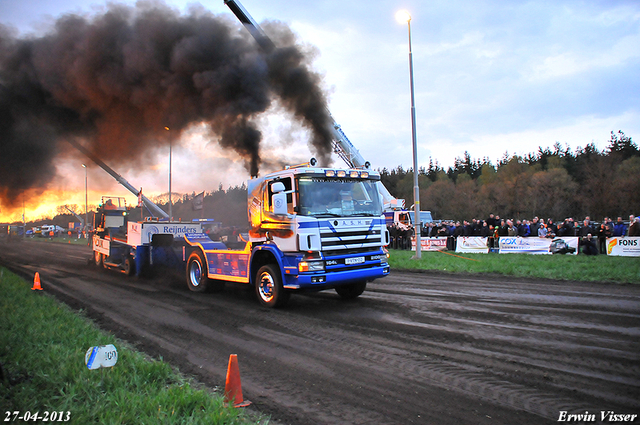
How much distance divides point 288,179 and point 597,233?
16874 millimetres

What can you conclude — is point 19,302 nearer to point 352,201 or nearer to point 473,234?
point 352,201

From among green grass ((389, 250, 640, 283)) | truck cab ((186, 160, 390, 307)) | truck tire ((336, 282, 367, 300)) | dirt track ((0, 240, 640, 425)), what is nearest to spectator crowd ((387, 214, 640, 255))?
green grass ((389, 250, 640, 283))

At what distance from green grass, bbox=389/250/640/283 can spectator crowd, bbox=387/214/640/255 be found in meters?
2.04

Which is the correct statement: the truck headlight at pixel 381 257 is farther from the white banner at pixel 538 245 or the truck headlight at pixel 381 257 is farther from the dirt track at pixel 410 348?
the white banner at pixel 538 245

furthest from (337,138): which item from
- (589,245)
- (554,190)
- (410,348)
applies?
(554,190)

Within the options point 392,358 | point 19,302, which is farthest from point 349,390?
point 19,302

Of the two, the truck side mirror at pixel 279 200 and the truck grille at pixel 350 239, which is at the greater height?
the truck side mirror at pixel 279 200

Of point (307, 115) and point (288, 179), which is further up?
point (307, 115)

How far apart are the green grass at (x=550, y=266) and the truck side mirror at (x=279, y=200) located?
873 cm

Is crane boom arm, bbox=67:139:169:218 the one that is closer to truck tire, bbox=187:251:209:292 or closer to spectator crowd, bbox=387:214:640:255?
truck tire, bbox=187:251:209:292

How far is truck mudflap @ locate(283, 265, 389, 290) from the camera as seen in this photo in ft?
24.8

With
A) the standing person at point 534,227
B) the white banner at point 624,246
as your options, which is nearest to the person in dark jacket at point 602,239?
the white banner at point 624,246

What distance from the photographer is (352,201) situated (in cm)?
840

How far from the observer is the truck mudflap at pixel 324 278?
756 cm
